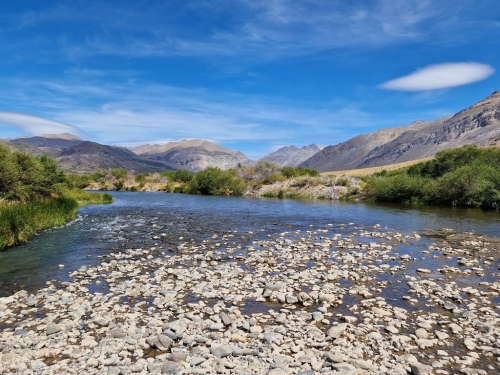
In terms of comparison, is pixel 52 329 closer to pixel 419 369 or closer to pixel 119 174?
pixel 419 369

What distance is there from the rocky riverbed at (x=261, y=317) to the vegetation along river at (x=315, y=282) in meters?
0.05

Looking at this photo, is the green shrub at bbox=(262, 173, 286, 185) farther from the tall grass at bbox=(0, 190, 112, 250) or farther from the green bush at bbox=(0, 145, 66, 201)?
the tall grass at bbox=(0, 190, 112, 250)

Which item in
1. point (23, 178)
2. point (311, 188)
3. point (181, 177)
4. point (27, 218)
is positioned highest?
point (181, 177)

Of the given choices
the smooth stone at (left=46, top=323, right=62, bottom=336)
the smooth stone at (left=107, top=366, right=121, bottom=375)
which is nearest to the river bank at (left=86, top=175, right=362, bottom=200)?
the smooth stone at (left=46, top=323, right=62, bottom=336)

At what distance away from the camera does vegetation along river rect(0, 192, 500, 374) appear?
26.4ft

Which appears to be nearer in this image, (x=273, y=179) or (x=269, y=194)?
(x=269, y=194)

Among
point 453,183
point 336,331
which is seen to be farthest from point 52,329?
point 453,183

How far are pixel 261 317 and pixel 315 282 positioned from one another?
3692 millimetres

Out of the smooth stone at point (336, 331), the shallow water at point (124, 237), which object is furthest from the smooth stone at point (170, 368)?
the shallow water at point (124, 237)

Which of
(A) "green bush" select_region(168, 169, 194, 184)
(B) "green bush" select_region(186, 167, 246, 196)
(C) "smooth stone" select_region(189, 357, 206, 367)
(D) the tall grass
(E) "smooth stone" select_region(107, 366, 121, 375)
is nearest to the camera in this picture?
(E) "smooth stone" select_region(107, 366, 121, 375)

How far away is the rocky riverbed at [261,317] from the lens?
7.24m

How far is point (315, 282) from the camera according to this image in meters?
12.6

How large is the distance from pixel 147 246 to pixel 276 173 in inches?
2972

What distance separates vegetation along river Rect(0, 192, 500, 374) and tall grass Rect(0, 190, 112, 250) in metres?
0.86
